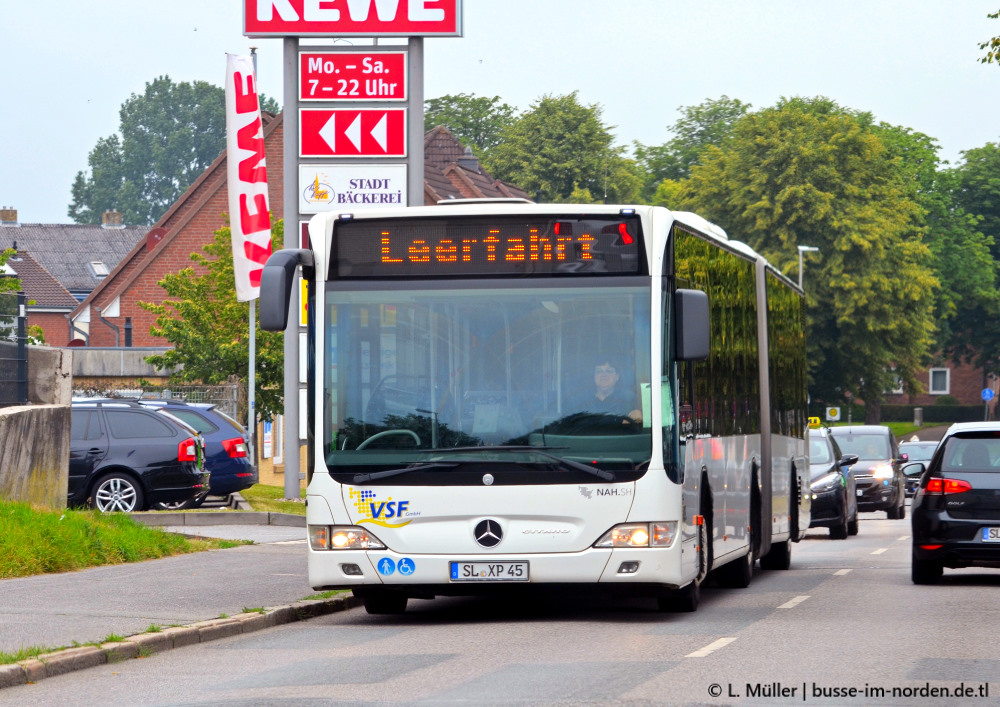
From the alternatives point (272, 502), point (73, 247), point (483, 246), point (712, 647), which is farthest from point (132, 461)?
point (73, 247)

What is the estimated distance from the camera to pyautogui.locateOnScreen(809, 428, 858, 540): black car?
27.3 metres

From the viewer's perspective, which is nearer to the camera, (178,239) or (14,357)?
(14,357)

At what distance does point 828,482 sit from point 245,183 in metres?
10.2

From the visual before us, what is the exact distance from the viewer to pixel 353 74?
25547 millimetres

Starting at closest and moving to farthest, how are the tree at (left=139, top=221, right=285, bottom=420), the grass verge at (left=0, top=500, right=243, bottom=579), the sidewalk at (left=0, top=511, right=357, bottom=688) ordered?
the sidewalk at (left=0, top=511, right=357, bottom=688)
the grass verge at (left=0, top=500, right=243, bottom=579)
the tree at (left=139, top=221, right=285, bottom=420)

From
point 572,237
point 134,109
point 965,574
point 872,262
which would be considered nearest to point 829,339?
point 872,262

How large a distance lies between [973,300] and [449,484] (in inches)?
3334

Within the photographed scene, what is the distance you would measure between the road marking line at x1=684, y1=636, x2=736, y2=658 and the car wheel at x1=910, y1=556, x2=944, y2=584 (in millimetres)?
5405

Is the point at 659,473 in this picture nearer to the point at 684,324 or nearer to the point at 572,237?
the point at 684,324

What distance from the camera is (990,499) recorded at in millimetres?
16312

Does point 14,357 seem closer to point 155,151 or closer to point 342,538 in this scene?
point 342,538

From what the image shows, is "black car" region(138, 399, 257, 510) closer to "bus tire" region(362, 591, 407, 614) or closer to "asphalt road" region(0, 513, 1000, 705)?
"asphalt road" region(0, 513, 1000, 705)

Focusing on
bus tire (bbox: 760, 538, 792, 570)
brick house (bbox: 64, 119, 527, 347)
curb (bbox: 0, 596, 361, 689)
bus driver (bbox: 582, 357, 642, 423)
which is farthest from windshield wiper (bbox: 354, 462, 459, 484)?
brick house (bbox: 64, 119, 527, 347)

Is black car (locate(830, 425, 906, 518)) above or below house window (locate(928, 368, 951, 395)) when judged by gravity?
below
